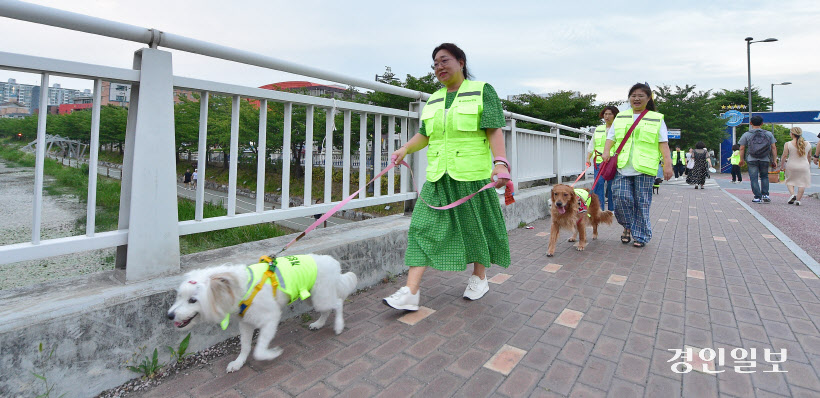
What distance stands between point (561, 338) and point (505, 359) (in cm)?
45

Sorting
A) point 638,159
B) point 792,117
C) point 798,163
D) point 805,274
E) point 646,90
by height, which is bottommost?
point 805,274

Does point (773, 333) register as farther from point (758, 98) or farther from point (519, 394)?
point (758, 98)

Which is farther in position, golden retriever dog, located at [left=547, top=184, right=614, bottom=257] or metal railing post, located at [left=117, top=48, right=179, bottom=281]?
golden retriever dog, located at [left=547, top=184, right=614, bottom=257]

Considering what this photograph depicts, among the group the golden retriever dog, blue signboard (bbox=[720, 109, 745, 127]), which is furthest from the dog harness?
blue signboard (bbox=[720, 109, 745, 127])

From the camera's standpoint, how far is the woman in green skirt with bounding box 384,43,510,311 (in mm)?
2705

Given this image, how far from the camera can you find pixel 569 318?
8.74ft

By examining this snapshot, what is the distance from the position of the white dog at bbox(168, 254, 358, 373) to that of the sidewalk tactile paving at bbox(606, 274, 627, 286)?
2310mm

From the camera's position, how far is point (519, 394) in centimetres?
182

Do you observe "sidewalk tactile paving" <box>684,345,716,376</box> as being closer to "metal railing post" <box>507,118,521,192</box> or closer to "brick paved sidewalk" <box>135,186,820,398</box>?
"brick paved sidewalk" <box>135,186,820,398</box>

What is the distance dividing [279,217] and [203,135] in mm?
762

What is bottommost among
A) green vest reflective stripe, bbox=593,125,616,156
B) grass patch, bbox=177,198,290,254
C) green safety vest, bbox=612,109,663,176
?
grass patch, bbox=177,198,290,254

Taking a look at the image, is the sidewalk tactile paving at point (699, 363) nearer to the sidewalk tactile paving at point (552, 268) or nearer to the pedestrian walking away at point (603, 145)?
the sidewalk tactile paving at point (552, 268)

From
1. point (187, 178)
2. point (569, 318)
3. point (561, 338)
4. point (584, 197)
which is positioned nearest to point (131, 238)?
point (187, 178)

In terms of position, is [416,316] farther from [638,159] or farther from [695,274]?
[638,159]
